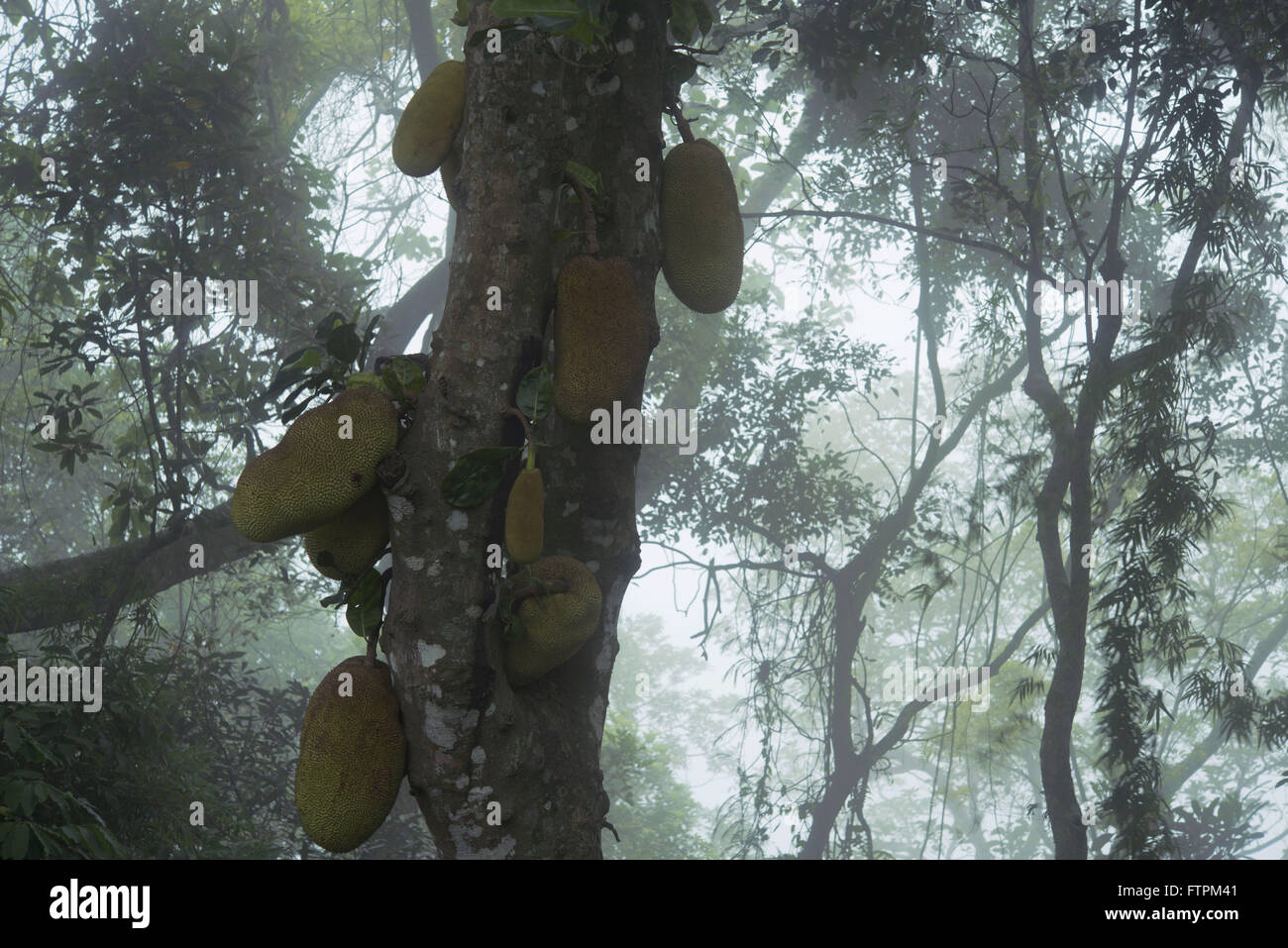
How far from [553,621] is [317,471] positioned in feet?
0.94

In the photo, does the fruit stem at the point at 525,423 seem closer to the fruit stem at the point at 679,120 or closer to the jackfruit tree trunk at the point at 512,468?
the jackfruit tree trunk at the point at 512,468

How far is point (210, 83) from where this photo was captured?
3.80 metres

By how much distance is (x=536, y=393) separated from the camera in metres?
1.03

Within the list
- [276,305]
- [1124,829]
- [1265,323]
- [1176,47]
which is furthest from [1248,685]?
[276,305]

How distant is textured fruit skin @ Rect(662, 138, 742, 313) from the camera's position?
129 centimetres

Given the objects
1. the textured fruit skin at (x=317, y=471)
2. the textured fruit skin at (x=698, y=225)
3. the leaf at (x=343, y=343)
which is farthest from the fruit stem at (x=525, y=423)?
the textured fruit skin at (x=698, y=225)

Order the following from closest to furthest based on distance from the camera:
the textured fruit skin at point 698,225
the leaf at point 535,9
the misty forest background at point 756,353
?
the leaf at point 535,9 → the textured fruit skin at point 698,225 → the misty forest background at point 756,353

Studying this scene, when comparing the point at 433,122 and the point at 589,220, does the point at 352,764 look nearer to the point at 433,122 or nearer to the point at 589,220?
the point at 589,220

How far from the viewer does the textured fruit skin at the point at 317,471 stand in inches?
40.8

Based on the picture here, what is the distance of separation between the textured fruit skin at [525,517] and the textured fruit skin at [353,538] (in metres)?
0.18

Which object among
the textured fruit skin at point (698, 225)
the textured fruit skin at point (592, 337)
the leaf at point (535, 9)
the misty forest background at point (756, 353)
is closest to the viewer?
the leaf at point (535, 9)

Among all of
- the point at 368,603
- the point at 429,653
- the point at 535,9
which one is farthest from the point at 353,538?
the point at 535,9
